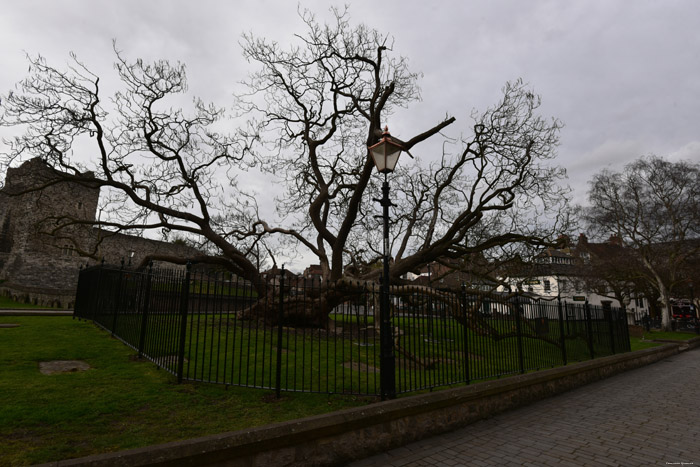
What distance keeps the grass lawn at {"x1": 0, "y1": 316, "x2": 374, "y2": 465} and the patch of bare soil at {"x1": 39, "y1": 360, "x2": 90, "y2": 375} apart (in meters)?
0.13

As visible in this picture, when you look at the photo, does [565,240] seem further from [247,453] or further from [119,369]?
[119,369]

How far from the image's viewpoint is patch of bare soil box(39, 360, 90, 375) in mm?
5844

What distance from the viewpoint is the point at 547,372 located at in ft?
25.5

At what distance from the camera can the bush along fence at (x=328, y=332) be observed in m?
5.70

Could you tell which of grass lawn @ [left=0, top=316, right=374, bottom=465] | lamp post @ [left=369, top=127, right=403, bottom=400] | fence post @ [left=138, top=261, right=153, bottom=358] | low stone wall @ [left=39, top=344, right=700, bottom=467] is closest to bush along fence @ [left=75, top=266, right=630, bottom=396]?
fence post @ [left=138, top=261, right=153, bottom=358]

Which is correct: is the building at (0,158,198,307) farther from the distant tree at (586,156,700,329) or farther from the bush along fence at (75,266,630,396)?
the distant tree at (586,156,700,329)

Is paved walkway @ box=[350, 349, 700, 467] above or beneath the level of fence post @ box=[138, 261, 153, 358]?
beneath

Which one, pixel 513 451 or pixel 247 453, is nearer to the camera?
pixel 247 453

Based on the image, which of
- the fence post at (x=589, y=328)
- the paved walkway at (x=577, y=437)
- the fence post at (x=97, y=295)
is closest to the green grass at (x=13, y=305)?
the fence post at (x=97, y=295)

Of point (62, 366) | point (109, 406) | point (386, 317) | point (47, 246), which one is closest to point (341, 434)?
point (386, 317)

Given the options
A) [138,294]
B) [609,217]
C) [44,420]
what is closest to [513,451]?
[44,420]

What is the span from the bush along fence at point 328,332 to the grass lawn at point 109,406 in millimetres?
331

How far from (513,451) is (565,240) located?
34.9ft

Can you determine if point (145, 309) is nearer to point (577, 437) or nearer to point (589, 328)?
point (577, 437)
